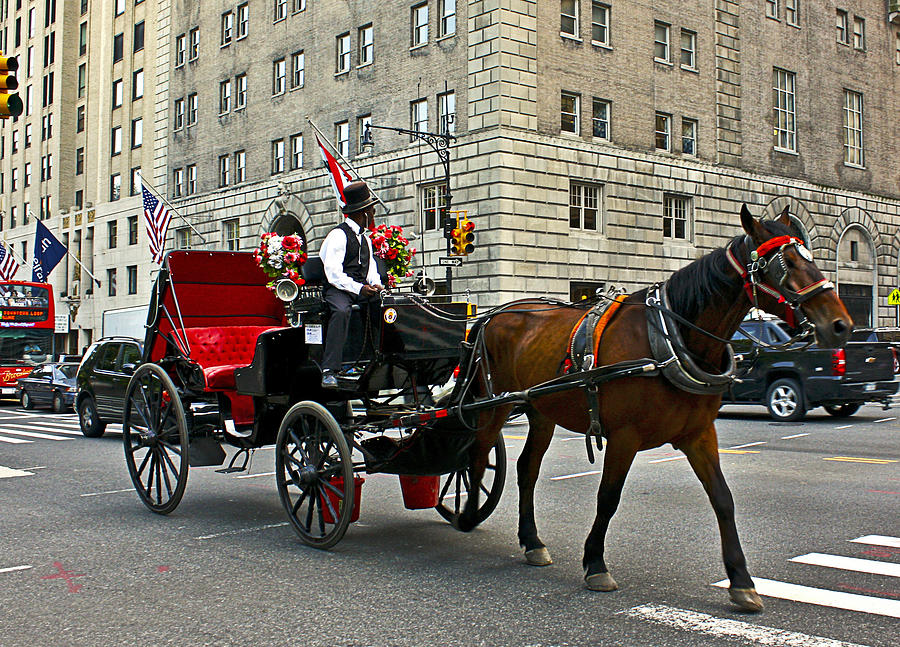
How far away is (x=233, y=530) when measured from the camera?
770 centimetres

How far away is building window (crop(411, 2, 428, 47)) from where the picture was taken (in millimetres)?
32312

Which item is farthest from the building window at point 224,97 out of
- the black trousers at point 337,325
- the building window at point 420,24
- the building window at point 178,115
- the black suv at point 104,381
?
the black trousers at point 337,325

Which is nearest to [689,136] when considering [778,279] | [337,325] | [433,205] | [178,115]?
[433,205]

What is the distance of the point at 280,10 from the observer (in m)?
38.8

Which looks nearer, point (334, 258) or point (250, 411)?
point (334, 258)

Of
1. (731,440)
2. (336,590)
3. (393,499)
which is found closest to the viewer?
(336,590)

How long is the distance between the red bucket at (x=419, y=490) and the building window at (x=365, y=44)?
2909 centimetres

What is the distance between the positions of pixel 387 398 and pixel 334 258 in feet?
5.51

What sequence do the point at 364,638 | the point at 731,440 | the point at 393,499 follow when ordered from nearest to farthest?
the point at 364,638
the point at 393,499
the point at 731,440

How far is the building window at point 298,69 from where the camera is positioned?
37.4 m

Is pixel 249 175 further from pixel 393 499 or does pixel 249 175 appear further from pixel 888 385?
pixel 393 499

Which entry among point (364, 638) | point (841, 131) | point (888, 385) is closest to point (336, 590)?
point (364, 638)

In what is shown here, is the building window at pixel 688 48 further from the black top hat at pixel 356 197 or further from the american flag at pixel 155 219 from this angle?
the black top hat at pixel 356 197

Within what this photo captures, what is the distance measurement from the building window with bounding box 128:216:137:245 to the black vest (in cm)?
4518
